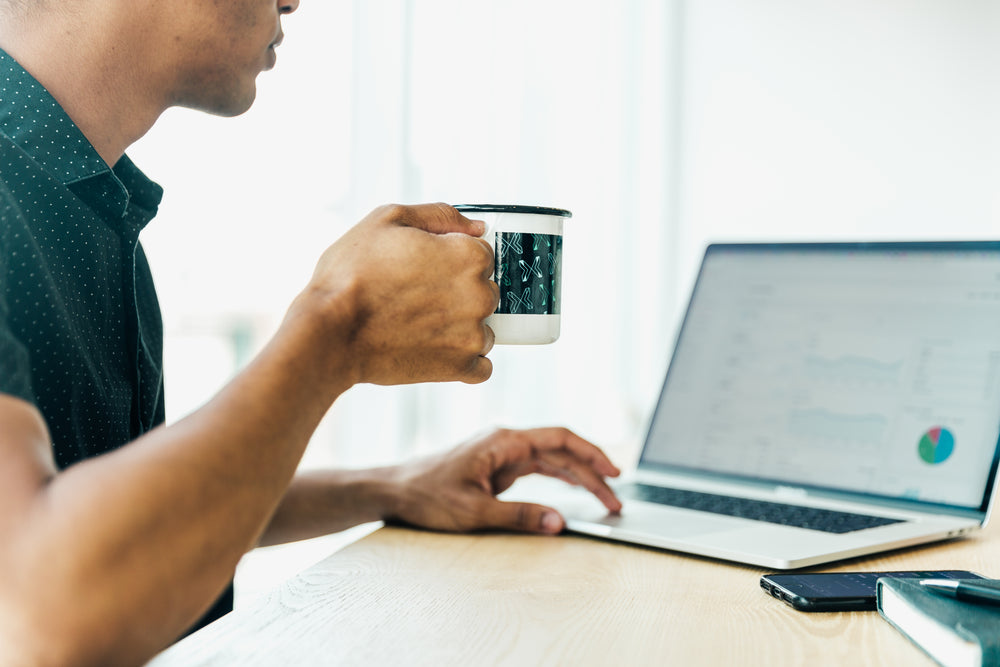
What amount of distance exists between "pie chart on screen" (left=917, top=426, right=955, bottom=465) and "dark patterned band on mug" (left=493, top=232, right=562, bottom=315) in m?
0.46

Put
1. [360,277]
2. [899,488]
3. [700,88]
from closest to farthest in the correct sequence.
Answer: [360,277], [899,488], [700,88]

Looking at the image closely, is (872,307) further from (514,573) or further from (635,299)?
(635,299)

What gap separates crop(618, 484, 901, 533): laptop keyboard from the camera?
799mm

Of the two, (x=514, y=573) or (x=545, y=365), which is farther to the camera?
(x=545, y=365)

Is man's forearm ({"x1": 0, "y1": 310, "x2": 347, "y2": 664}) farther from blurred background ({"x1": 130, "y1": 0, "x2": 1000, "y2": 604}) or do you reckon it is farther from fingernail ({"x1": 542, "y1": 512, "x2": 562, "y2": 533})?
blurred background ({"x1": 130, "y1": 0, "x2": 1000, "y2": 604})

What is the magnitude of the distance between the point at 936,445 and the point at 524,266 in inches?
19.8

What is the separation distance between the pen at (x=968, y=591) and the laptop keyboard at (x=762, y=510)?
0.83 ft

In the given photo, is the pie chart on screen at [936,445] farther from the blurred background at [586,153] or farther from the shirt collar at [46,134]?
the shirt collar at [46,134]

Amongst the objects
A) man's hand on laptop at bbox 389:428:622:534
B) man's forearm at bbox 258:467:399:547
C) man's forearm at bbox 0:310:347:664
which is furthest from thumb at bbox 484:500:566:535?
man's forearm at bbox 0:310:347:664

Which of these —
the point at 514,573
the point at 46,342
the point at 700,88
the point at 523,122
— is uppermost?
the point at 700,88

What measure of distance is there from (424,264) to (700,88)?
68.2 inches

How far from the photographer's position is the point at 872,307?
97 centimetres

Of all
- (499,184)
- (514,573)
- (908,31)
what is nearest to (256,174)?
(499,184)

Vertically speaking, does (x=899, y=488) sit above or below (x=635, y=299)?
below
